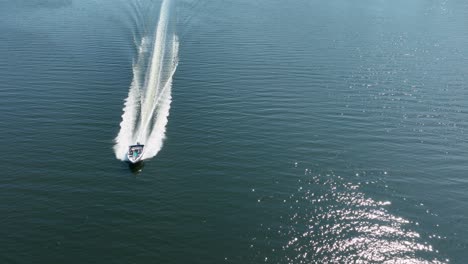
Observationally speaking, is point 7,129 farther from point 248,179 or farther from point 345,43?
point 345,43

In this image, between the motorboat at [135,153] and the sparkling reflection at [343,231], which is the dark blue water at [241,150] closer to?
the sparkling reflection at [343,231]

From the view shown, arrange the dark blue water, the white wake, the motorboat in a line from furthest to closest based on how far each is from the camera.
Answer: the white wake → the motorboat → the dark blue water

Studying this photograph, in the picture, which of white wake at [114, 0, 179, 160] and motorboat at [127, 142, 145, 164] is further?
white wake at [114, 0, 179, 160]

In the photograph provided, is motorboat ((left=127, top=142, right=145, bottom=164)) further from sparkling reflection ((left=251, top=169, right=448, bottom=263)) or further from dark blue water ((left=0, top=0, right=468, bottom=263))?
sparkling reflection ((left=251, top=169, right=448, bottom=263))

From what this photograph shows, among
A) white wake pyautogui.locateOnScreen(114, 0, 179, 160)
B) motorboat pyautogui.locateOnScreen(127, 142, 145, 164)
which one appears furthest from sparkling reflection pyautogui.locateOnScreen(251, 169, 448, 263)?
white wake pyautogui.locateOnScreen(114, 0, 179, 160)

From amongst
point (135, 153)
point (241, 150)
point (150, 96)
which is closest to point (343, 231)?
point (241, 150)

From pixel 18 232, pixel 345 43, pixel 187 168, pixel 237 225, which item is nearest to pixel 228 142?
pixel 187 168
